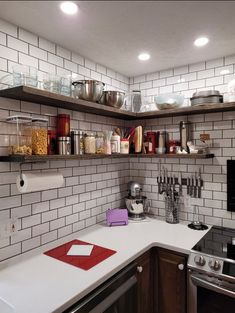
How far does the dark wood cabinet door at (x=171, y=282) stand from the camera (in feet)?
5.17

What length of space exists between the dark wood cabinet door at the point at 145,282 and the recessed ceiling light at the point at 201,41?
153 cm

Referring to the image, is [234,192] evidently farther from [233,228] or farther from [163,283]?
[163,283]

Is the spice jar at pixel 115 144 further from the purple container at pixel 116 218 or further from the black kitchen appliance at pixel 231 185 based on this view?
the black kitchen appliance at pixel 231 185

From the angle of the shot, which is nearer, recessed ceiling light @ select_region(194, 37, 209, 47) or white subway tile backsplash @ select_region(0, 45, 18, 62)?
white subway tile backsplash @ select_region(0, 45, 18, 62)

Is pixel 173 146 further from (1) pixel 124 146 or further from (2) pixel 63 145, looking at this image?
(2) pixel 63 145

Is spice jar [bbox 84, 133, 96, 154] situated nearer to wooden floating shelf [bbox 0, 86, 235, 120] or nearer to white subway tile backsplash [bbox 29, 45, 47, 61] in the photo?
wooden floating shelf [bbox 0, 86, 235, 120]

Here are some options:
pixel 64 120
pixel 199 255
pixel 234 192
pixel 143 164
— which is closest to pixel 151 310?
pixel 199 255

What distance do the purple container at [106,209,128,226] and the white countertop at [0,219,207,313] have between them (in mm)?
48

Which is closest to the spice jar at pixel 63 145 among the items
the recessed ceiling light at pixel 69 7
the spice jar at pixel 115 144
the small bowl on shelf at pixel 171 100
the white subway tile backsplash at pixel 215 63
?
the spice jar at pixel 115 144

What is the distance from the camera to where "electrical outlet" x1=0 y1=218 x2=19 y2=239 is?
1376 mm

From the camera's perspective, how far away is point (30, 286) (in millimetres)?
1158

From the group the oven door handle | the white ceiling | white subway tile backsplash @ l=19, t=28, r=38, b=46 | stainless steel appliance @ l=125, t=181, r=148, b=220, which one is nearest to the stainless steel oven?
the oven door handle

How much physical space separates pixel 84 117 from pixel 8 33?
777 mm

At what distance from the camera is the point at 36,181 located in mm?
1375
